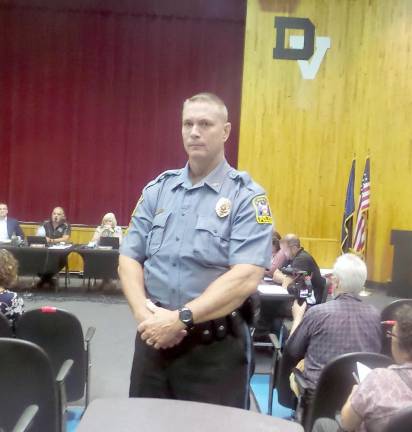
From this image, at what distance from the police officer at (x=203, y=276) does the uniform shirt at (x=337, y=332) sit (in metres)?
1.09

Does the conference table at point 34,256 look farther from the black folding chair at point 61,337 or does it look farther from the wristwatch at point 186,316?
the wristwatch at point 186,316

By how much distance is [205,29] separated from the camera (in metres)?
9.44

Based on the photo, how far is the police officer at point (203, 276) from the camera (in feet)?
5.42

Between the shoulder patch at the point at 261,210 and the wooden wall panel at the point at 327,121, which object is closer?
the shoulder patch at the point at 261,210

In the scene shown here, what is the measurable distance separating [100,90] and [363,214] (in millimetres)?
5062

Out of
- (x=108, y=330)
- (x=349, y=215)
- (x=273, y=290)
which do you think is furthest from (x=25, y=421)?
(x=349, y=215)

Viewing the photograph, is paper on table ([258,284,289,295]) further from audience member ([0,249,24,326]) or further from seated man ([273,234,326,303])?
audience member ([0,249,24,326])

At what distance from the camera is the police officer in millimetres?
1651

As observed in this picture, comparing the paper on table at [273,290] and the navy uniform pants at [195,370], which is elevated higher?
the navy uniform pants at [195,370]

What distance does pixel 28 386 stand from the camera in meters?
2.21

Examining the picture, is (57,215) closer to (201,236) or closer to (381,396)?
(201,236)

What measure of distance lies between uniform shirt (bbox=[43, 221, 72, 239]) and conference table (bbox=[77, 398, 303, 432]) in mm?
6889

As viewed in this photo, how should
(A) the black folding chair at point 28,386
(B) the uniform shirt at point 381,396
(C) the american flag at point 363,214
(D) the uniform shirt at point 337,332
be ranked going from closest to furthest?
(B) the uniform shirt at point 381,396, (A) the black folding chair at point 28,386, (D) the uniform shirt at point 337,332, (C) the american flag at point 363,214

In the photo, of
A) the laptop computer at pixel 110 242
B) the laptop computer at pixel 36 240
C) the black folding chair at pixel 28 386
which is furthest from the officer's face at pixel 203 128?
the laptop computer at pixel 36 240
